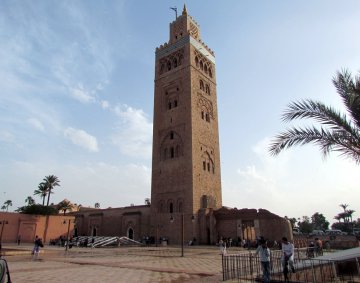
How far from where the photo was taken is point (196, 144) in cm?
3288

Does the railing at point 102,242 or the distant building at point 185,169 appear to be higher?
the distant building at point 185,169

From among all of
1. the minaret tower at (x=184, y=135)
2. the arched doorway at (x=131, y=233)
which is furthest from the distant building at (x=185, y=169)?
the arched doorway at (x=131, y=233)

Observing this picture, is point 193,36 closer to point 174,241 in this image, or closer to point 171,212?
point 171,212

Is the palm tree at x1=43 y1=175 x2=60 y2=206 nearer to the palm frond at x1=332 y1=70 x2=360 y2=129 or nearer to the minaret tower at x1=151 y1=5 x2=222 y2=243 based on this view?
the minaret tower at x1=151 y1=5 x2=222 y2=243

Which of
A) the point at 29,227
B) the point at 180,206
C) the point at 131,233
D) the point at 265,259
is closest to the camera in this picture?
the point at 265,259

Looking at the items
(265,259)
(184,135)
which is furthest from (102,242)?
(265,259)

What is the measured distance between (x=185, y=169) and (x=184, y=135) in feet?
12.6

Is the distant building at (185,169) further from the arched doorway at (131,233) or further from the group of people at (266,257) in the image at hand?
the group of people at (266,257)

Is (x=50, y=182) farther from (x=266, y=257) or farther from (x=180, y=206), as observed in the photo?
(x=266, y=257)

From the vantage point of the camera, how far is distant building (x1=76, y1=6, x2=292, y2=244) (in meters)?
29.0

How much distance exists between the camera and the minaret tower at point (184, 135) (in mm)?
31078

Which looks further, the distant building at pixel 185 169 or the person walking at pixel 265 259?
the distant building at pixel 185 169

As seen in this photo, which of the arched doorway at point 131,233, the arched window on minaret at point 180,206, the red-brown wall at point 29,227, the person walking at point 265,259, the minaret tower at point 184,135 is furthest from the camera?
the arched doorway at point 131,233

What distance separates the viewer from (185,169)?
1250 inches
